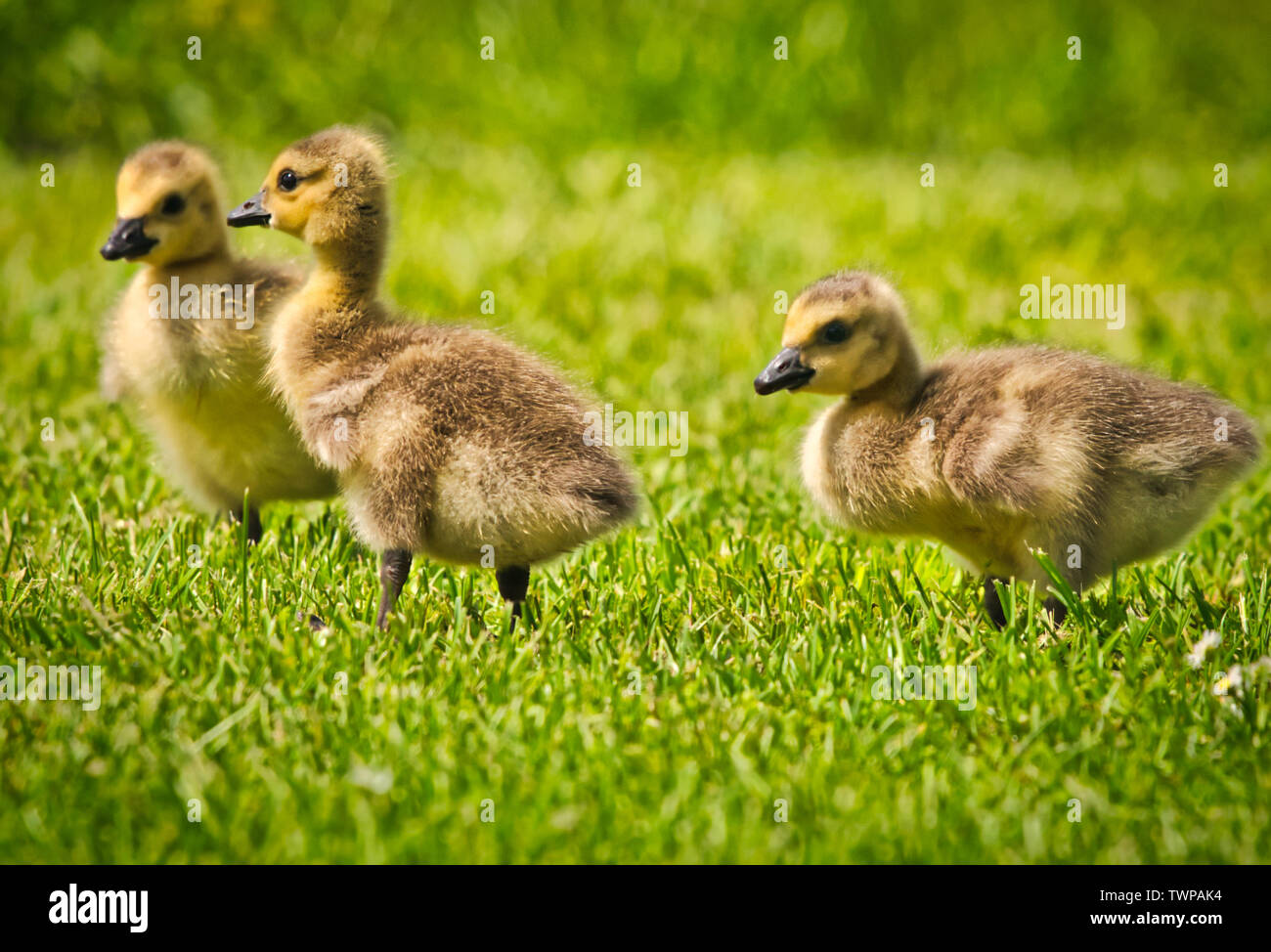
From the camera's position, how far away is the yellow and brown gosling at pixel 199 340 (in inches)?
158

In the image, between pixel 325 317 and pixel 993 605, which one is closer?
pixel 325 317

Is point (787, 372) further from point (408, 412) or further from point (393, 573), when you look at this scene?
point (393, 573)

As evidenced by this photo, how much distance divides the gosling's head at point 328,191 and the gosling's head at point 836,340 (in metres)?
1.14

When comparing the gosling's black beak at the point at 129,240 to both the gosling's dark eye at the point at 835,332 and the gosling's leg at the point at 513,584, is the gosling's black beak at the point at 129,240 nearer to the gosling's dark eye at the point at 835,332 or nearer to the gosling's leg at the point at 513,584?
the gosling's leg at the point at 513,584

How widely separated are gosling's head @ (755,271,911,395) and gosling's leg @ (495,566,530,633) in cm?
81

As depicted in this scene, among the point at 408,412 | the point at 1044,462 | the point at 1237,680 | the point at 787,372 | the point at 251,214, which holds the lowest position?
the point at 1237,680

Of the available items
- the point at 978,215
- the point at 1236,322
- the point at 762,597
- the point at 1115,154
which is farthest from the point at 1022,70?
the point at 762,597

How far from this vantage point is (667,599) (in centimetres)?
389

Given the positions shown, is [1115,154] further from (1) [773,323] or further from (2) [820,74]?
(1) [773,323]

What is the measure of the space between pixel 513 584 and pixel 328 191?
3.78 feet

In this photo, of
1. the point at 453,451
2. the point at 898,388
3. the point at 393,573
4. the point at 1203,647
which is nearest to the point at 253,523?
the point at 393,573

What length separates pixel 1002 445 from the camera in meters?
3.39

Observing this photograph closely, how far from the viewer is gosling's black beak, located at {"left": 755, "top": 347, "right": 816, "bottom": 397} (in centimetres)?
362

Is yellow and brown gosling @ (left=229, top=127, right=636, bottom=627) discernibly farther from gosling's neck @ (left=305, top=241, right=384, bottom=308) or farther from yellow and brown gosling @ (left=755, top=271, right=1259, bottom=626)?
yellow and brown gosling @ (left=755, top=271, right=1259, bottom=626)
